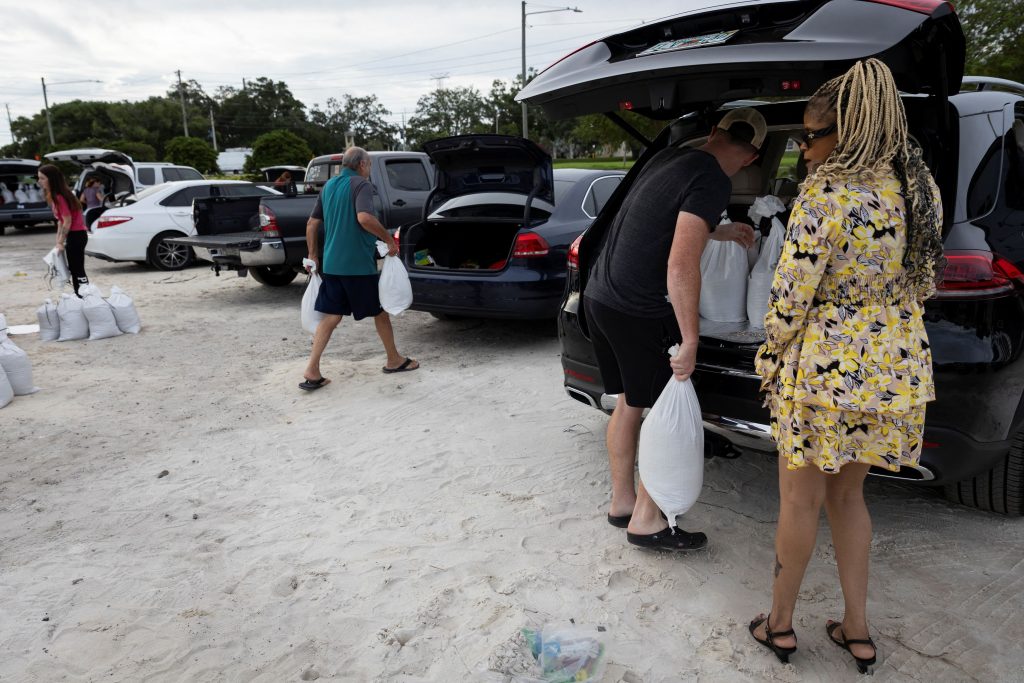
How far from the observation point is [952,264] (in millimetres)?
2592

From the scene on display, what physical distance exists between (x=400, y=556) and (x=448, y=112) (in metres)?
77.0

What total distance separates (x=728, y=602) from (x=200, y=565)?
2.18 m

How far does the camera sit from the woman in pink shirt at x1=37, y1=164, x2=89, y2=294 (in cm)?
801

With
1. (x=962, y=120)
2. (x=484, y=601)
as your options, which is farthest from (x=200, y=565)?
(x=962, y=120)

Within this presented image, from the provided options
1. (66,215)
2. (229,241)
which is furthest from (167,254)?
(66,215)

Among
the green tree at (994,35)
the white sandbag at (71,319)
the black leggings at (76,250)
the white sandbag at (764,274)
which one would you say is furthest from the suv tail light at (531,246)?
the green tree at (994,35)

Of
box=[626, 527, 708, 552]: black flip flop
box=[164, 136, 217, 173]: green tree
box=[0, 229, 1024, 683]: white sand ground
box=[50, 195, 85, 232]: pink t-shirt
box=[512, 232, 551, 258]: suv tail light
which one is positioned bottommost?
box=[0, 229, 1024, 683]: white sand ground

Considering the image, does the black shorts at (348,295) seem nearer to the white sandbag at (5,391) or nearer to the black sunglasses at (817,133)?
the white sandbag at (5,391)

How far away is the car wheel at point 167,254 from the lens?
11891 millimetres

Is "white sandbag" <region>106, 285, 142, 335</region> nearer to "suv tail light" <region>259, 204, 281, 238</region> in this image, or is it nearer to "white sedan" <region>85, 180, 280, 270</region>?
"suv tail light" <region>259, 204, 281, 238</region>

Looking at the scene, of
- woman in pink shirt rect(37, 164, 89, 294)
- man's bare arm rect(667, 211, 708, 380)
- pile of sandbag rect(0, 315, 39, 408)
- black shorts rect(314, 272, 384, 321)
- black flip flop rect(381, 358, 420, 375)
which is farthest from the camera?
woman in pink shirt rect(37, 164, 89, 294)

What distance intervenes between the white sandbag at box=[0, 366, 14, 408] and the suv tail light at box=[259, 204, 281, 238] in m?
3.88

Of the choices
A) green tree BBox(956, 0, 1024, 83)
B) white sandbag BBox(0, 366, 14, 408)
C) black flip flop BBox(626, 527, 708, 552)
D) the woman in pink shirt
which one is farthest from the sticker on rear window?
green tree BBox(956, 0, 1024, 83)

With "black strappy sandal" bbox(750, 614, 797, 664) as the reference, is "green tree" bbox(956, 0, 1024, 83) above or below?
above
